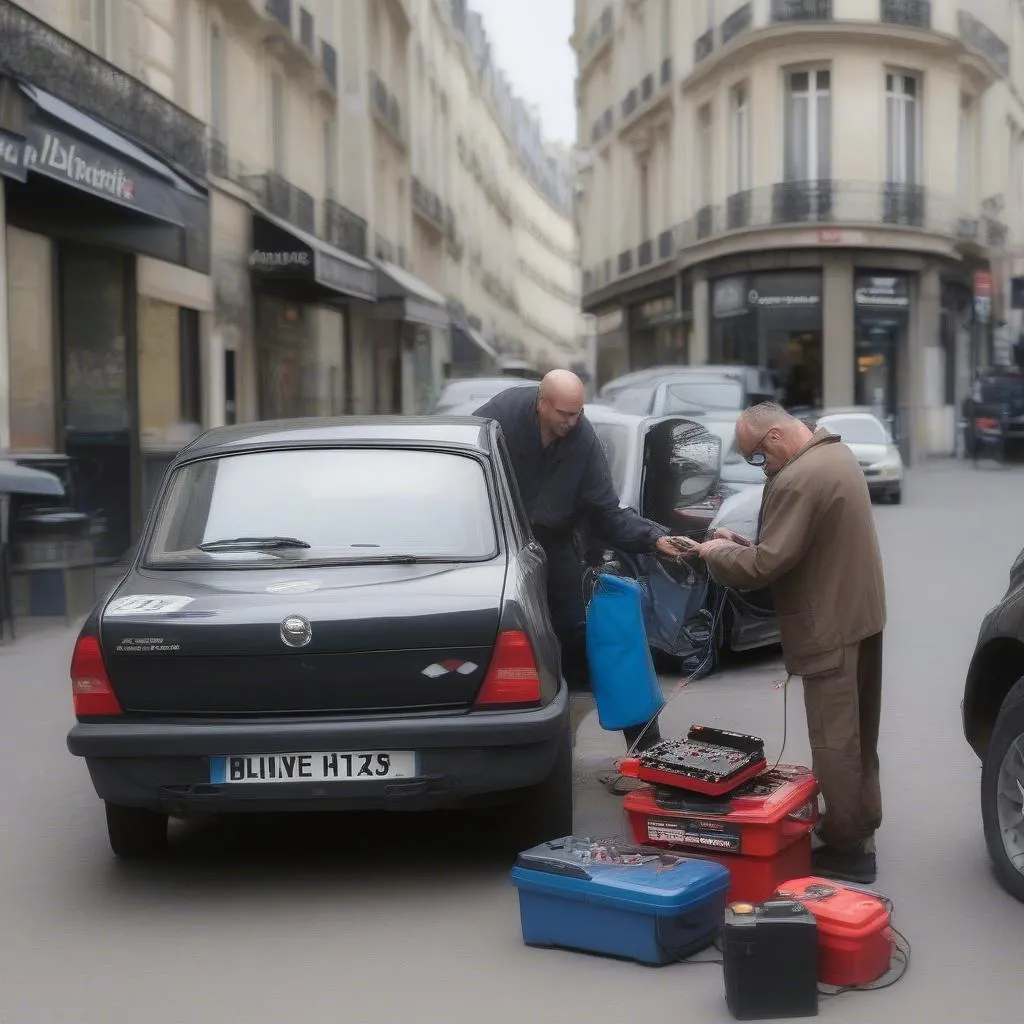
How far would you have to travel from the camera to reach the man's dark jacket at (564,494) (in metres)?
7.30

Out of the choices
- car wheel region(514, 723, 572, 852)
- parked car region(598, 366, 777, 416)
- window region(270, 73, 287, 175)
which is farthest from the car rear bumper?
window region(270, 73, 287, 175)

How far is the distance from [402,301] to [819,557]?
87.7 ft

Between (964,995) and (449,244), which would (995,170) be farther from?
(964,995)

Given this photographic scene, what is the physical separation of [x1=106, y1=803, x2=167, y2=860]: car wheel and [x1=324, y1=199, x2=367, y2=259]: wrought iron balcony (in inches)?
995

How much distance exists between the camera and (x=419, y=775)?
5.18 meters

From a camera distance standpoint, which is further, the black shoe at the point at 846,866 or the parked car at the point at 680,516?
Result: the parked car at the point at 680,516

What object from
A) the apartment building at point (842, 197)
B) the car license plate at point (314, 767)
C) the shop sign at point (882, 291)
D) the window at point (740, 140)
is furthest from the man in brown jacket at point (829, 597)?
the window at point (740, 140)

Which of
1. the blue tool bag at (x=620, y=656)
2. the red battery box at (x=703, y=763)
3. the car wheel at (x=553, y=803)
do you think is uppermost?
the blue tool bag at (x=620, y=656)

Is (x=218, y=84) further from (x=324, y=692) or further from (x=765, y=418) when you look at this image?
(x=324, y=692)

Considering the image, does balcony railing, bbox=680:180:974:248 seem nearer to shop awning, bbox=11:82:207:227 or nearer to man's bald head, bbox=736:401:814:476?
shop awning, bbox=11:82:207:227

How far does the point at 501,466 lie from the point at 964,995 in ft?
8.70

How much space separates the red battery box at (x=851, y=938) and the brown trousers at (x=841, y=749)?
0.84 m

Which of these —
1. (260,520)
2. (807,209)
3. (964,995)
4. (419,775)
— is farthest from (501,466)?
(807,209)

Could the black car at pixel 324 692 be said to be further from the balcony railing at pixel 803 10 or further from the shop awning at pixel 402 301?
the balcony railing at pixel 803 10
